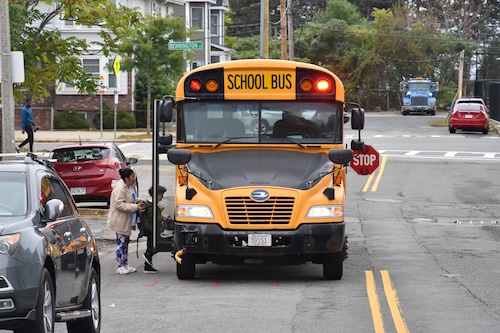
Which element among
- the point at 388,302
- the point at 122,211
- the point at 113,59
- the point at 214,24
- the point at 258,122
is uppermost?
the point at 214,24

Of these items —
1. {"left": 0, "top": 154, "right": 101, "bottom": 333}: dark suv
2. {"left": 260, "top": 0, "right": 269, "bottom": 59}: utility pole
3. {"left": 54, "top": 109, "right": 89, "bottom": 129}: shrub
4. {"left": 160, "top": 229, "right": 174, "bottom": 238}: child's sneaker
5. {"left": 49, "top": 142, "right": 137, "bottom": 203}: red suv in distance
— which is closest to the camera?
{"left": 0, "top": 154, "right": 101, "bottom": 333}: dark suv

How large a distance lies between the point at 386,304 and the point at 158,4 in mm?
57073

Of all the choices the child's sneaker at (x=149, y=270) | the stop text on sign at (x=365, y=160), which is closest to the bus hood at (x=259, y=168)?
the child's sneaker at (x=149, y=270)

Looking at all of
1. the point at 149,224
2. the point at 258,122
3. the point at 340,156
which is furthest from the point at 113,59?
the point at 340,156

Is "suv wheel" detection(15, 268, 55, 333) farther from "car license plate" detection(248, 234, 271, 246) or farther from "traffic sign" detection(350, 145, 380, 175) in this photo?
"traffic sign" detection(350, 145, 380, 175)

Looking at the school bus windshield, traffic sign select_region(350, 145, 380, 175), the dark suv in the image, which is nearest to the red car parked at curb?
traffic sign select_region(350, 145, 380, 175)

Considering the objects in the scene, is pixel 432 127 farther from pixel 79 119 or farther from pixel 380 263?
pixel 380 263

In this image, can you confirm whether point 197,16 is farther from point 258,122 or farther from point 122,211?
point 258,122

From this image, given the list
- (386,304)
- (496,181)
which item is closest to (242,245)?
(386,304)

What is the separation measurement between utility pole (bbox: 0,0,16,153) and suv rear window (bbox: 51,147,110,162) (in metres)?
4.07

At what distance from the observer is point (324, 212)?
1410 centimetres

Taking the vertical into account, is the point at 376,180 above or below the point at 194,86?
below

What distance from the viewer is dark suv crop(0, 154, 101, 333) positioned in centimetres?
817

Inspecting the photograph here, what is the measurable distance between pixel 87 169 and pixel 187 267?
386 inches
